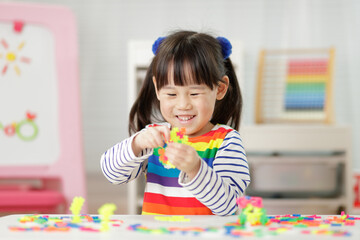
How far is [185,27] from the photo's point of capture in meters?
2.68

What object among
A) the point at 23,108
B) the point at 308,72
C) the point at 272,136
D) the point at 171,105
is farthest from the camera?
the point at 308,72

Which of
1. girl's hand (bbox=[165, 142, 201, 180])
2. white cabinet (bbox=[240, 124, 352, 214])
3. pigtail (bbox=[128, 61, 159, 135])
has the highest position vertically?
pigtail (bbox=[128, 61, 159, 135])

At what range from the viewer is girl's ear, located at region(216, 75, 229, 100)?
1.01 metres

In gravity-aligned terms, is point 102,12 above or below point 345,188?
above

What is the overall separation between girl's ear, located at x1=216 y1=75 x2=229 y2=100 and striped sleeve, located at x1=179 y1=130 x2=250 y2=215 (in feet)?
0.32

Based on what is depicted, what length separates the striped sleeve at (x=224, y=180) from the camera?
2.51 feet

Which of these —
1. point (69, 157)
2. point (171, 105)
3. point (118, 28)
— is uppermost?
point (118, 28)

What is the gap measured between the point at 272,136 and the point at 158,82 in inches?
55.1

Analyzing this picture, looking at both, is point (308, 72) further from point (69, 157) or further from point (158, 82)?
point (158, 82)

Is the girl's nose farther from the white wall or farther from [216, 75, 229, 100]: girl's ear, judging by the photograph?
the white wall

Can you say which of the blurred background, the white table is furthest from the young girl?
the blurred background

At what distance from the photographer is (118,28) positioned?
276 cm

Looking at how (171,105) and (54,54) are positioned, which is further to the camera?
(54,54)

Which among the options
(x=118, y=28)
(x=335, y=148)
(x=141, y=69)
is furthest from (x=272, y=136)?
(x=118, y=28)
